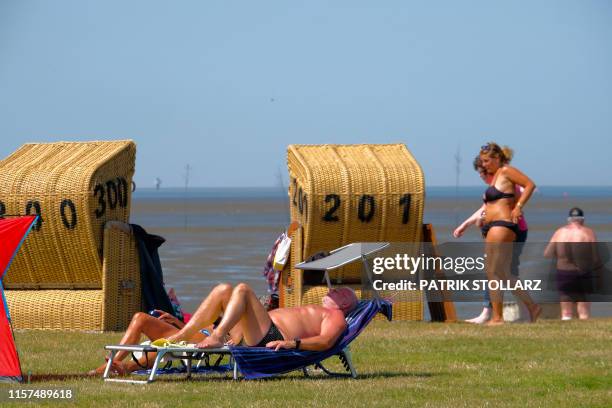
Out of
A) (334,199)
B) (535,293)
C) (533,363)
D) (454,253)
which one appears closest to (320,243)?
(334,199)

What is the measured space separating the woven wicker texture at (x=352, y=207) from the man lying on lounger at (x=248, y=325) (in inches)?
178

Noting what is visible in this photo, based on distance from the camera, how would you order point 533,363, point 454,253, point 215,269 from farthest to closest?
point 215,269
point 454,253
point 533,363

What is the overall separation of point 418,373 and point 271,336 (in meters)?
1.42

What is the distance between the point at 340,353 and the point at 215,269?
55.4 feet

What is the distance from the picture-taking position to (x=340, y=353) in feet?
36.2

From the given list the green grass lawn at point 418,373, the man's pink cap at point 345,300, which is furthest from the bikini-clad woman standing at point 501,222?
the man's pink cap at point 345,300

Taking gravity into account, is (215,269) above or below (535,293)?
below

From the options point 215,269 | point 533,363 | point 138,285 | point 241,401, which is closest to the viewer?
point 241,401

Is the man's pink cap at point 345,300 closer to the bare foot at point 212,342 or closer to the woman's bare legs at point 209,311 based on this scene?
the woman's bare legs at point 209,311

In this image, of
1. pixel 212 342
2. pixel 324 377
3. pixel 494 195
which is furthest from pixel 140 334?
pixel 494 195

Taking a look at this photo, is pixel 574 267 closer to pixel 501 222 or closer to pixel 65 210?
pixel 501 222

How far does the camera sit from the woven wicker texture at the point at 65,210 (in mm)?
14945

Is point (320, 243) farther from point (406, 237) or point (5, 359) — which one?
point (5, 359)

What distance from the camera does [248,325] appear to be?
10.7m
